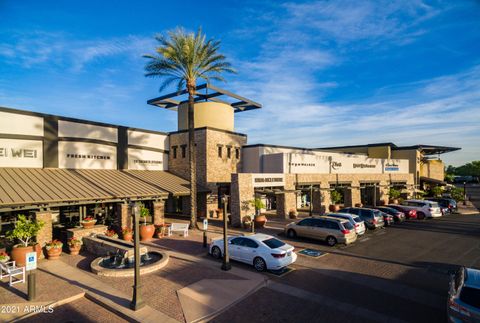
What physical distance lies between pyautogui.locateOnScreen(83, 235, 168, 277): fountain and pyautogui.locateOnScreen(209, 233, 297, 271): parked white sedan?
141 inches

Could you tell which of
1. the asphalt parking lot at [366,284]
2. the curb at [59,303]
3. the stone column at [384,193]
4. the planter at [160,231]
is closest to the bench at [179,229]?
the planter at [160,231]

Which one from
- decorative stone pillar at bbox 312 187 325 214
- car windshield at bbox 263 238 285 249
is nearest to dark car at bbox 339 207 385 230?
decorative stone pillar at bbox 312 187 325 214

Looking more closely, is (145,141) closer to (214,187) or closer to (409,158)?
(214,187)

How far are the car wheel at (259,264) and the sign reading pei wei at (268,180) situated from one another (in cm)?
1193

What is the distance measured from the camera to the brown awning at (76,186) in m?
16.8

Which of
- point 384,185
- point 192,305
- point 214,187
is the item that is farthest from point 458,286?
point 384,185

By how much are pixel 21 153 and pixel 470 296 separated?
2568 centimetres

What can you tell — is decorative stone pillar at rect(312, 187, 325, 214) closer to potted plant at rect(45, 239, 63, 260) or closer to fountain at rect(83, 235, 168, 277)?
fountain at rect(83, 235, 168, 277)

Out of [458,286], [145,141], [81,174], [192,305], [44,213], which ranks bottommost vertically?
[192,305]

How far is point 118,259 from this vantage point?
560 inches

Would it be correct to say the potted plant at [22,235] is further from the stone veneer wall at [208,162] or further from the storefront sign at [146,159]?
the stone veneer wall at [208,162]

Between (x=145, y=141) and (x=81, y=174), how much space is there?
7.98 m

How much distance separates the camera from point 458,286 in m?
8.16

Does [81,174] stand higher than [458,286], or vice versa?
[81,174]
